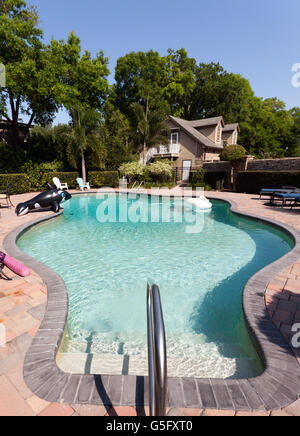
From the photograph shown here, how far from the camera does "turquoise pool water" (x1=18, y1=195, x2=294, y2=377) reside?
339 centimetres

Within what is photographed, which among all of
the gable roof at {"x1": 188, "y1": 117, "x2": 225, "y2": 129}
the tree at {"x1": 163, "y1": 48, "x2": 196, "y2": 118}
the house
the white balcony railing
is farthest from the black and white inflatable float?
the tree at {"x1": 163, "y1": 48, "x2": 196, "y2": 118}

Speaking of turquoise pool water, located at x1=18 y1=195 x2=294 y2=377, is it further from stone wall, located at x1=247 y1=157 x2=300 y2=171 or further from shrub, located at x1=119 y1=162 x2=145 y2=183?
shrub, located at x1=119 y1=162 x2=145 y2=183

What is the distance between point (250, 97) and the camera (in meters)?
49.1

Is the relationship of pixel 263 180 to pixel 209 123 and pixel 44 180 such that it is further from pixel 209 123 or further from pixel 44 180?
pixel 44 180

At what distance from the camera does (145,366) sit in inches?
114

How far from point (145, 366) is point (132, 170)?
22.0 meters

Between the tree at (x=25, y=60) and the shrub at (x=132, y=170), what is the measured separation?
9296 millimetres

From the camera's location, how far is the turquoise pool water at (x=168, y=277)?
11.1 feet

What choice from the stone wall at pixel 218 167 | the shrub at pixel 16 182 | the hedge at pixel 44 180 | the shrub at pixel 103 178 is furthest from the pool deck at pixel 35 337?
the shrub at pixel 103 178

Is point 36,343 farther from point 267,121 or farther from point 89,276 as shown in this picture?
point 267,121

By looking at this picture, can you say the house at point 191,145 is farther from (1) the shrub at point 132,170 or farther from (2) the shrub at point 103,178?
(2) the shrub at point 103,178

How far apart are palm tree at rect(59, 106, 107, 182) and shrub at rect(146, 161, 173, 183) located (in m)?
Answer: 5.37

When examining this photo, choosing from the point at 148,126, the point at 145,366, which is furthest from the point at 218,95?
the point at 145,366

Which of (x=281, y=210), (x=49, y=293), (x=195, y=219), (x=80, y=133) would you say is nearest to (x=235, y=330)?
(x=49, y=293)
